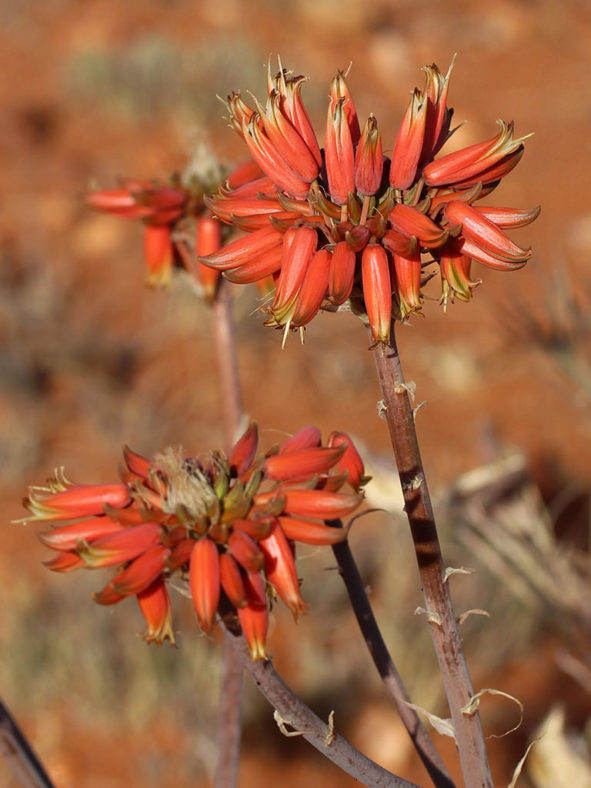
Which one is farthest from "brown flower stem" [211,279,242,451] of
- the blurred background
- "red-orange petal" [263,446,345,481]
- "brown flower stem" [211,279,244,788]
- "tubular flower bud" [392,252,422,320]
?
"tubular flower bud" [392,252,422,320]

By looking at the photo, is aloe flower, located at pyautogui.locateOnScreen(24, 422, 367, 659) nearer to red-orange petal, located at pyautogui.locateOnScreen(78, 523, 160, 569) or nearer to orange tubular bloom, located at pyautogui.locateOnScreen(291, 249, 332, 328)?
red-orange petal, located at pyautogui.locateOnScreen(78, 523, 160, 569)

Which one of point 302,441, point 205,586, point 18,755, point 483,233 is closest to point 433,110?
point 483,233

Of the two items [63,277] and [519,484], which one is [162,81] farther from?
[519,484]

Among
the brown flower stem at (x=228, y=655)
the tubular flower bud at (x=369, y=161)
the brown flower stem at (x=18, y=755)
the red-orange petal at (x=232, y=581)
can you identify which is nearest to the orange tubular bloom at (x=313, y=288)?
the tubular flower bud at (x=369, y=161)

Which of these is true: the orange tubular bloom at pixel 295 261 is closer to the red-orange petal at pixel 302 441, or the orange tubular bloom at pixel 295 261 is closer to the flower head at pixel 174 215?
the red-orange petal at pixel 302 441

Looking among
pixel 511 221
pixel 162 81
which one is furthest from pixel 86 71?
pixel 511 221

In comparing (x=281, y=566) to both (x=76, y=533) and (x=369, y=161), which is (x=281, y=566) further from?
(x=369, y=161)
